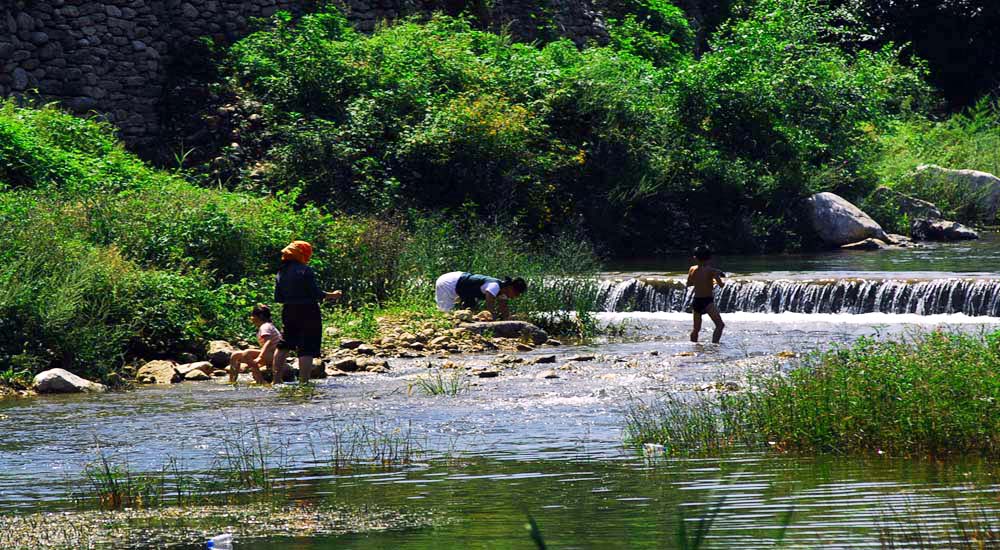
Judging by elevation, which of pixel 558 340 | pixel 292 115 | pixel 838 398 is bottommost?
pixel 558 340

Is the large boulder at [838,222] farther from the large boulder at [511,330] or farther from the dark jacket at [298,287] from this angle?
the dark jacket at [298,287]

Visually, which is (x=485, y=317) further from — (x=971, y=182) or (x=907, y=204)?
(x=971, y=182)

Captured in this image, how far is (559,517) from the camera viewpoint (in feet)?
24.5

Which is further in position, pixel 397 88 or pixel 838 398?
pixel 397 88

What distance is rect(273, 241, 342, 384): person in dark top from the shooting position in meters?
13.7

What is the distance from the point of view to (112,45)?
26328mm

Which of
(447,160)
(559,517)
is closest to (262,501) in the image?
(559,517)

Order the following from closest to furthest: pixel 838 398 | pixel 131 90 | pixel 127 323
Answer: pixel 838 398
pixel 127 323
pixel 131 90

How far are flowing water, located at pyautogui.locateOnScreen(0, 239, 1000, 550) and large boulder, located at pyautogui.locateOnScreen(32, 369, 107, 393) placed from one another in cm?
36

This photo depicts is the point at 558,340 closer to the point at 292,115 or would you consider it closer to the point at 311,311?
the point at 311,311

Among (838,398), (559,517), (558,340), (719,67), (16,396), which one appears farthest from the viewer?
(719,67)

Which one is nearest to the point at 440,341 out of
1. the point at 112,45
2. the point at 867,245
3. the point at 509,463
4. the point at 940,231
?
the point at 509,463

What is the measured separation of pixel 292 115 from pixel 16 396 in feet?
39.0

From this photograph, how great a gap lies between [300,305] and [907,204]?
867 inches
